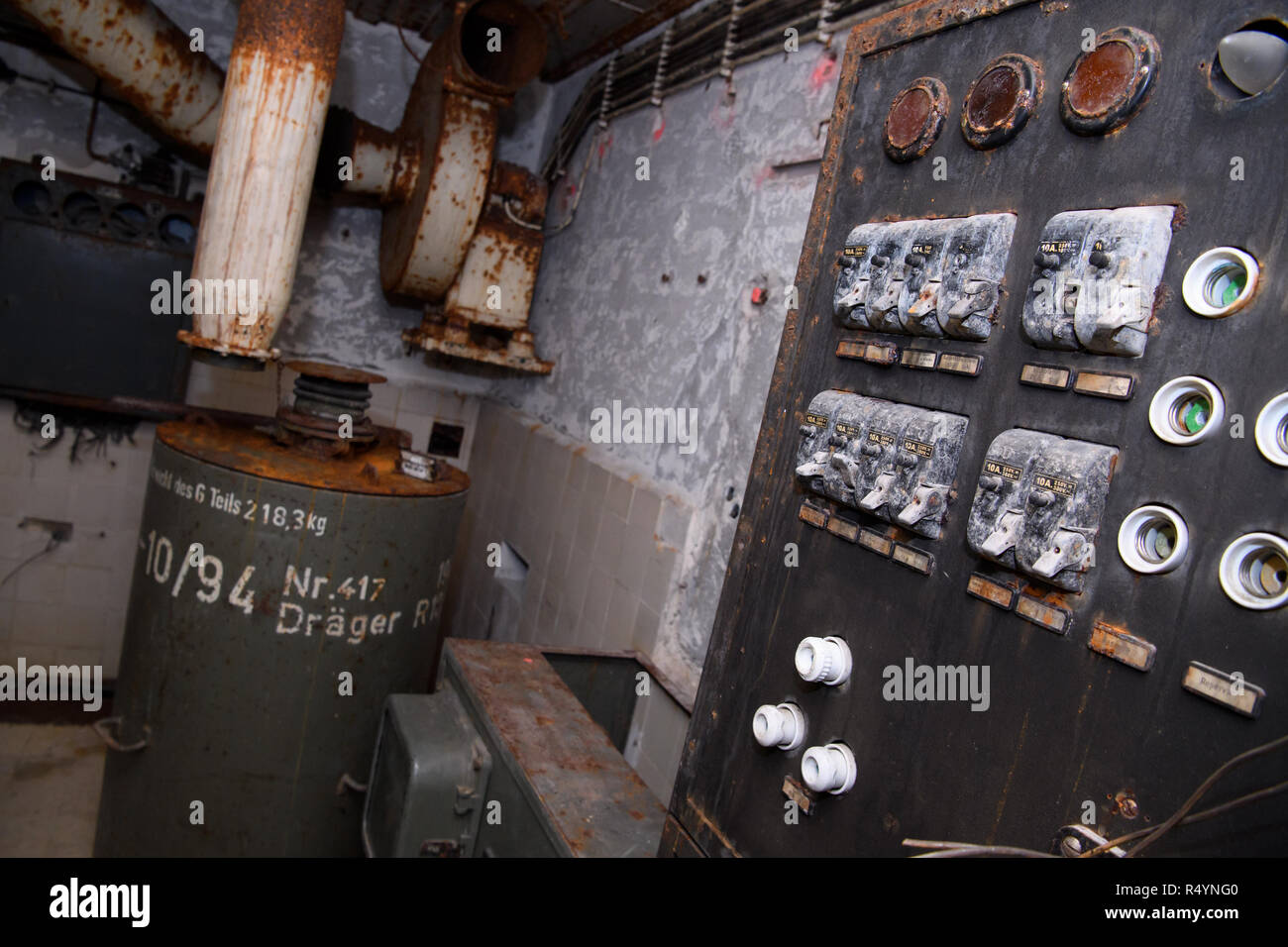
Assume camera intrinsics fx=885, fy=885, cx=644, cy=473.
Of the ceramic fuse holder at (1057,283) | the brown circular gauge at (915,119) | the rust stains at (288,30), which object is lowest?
the ceramic fuse holder at (1057,283)

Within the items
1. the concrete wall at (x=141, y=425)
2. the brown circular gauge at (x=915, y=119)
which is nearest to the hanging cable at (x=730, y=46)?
the brown circular gauge at (x=915, y=119)

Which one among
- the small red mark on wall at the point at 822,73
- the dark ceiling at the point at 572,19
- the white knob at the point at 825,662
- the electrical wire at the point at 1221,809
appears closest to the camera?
the electrical wire at the point at 1221,809

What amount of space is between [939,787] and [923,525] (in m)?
0.30

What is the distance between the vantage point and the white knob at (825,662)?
1.13m

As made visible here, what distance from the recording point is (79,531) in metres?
3.99

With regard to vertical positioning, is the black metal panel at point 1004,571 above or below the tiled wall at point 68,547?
above

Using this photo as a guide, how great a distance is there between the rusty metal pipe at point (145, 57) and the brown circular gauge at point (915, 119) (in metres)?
2.86

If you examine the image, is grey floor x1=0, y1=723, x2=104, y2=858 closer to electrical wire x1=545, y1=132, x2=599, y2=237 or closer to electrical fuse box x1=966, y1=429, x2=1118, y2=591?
electrical wire x1=545, y1=132, x2=599, y2=237

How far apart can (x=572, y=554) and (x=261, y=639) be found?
1028 mm

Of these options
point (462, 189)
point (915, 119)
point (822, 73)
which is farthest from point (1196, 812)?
point (462, 189)

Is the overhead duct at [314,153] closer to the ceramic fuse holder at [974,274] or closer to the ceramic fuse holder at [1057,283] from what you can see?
the ceramic fuse holder at [974,274]

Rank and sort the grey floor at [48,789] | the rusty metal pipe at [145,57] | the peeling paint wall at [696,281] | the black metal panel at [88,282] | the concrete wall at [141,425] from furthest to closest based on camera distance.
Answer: the concrete wall at [141,425], the black metal panel at [88,282], the grey floor at [48,789], the rusty metal pipe at [145,57], the peeling paint wall at [696,281]

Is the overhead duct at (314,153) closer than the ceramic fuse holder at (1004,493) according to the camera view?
No
